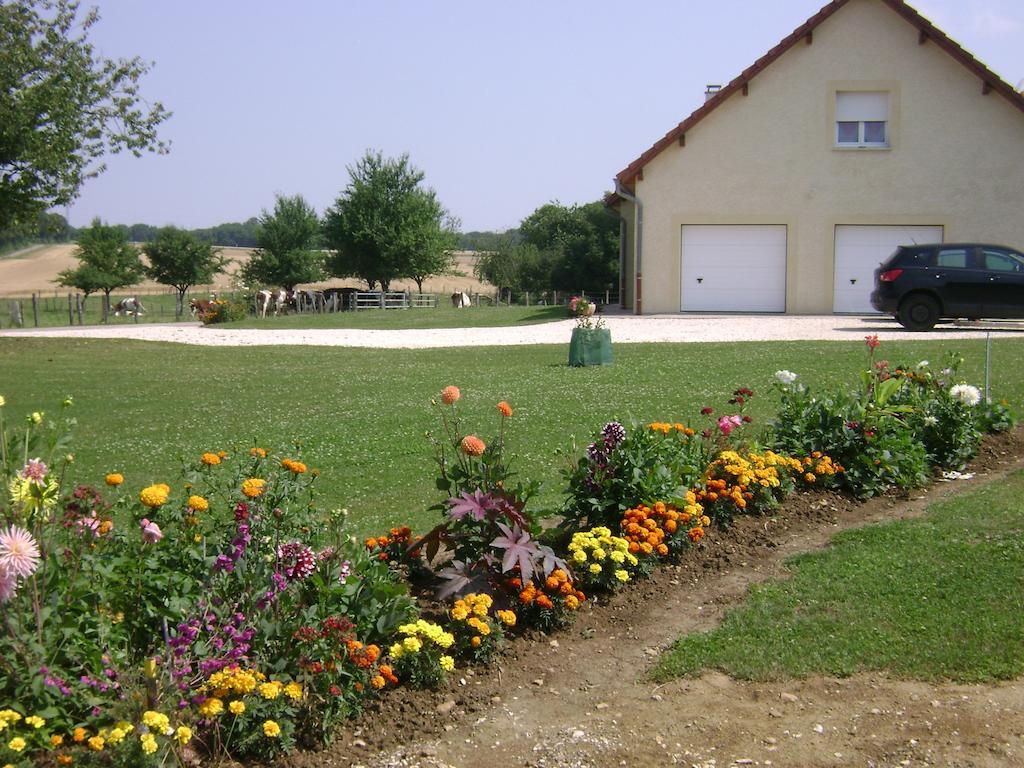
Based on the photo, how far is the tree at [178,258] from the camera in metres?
63.7

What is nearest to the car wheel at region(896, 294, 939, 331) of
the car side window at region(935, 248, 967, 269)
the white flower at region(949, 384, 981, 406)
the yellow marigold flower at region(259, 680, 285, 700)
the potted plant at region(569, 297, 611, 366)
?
the car side window at region(935, 248, 967, 269)

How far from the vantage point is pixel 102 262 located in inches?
2405

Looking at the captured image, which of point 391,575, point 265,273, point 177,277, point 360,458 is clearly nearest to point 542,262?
point 265,273

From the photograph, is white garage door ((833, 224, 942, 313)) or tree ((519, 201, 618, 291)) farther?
tree ((519, 201, 618, 291))

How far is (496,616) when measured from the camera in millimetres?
4359

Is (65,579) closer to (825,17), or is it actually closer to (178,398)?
(178,398)

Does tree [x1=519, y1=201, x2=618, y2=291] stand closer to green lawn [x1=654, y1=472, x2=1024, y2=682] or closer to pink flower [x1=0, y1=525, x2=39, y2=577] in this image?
green lawn [x1=654, y1=472, x2=1024, y2=682]

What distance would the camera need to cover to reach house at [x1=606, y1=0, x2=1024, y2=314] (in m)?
24.5

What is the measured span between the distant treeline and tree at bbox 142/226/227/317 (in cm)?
116

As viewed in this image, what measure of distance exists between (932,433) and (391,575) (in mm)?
4608

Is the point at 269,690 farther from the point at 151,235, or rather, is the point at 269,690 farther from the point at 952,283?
the point at 151,235

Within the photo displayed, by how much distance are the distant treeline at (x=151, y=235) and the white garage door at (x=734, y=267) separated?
53.4 feet

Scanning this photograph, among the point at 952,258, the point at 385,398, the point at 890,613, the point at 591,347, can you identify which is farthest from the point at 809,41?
the point at 890,613

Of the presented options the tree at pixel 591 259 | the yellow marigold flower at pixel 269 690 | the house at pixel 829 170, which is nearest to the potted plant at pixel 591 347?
the house at pixel 829 170
